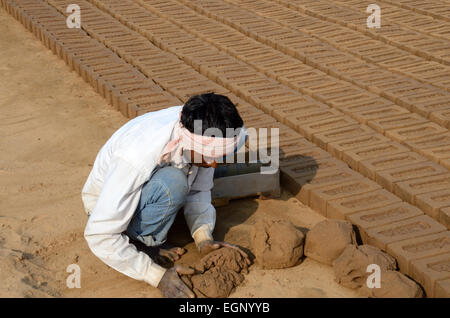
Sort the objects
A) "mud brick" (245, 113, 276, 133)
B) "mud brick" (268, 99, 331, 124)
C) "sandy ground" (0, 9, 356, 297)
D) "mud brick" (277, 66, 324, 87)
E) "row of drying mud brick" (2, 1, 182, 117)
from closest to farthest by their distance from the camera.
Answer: "sandy ground" (0, 9, 356, 297)
"mud brick" (245, 113, 276, 133)
"mud brick" (268, 99, 331, 124)
"row of drying mud brick" (2, 1, 182, 117)
"mud brick" (277, 66, 324, 87)

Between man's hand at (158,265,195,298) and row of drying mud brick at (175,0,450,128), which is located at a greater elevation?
row of drying mud brick at (175,0,450,128)

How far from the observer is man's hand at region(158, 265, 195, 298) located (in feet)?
10.8

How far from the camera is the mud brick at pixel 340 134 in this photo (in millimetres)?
4953

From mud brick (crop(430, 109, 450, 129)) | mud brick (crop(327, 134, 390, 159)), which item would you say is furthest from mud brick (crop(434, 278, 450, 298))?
mud brick (crop(430, 109, 450, 129))

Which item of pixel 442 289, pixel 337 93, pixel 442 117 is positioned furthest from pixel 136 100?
pixel 442 289

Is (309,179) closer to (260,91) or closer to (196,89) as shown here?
(260,91)

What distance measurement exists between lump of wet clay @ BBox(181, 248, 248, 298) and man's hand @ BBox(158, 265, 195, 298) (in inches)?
2.0

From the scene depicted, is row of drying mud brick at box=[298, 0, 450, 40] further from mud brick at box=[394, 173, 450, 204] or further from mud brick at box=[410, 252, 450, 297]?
mud brick at box=[410, 252, 450, 297]

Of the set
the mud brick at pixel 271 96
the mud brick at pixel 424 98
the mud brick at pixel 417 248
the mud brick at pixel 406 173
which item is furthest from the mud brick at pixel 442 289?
the mud brick at pixel 271 96

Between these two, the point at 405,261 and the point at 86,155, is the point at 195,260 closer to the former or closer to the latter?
the point at 405,261

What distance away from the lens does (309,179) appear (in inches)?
174

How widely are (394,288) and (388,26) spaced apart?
467 cm
